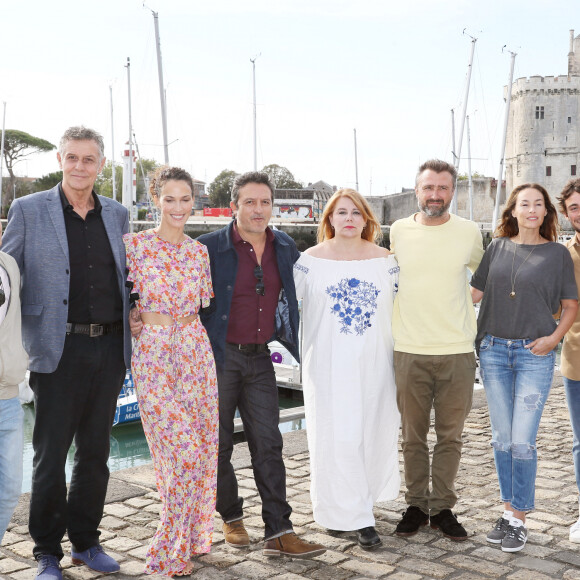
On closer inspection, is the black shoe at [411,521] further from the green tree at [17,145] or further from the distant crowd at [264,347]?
the green tree at [17,145]

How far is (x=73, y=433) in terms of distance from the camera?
379 centimetres

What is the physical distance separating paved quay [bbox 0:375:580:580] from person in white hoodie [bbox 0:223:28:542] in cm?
63

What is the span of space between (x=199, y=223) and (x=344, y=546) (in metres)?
43.3

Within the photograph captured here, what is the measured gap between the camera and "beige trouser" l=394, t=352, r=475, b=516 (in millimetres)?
4398

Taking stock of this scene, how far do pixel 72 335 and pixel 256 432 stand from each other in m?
1.19

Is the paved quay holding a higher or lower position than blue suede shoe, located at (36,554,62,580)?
lower

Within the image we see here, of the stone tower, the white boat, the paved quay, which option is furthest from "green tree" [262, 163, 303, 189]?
the paved quay

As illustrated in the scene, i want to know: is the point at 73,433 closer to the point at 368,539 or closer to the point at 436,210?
the point at 368,539

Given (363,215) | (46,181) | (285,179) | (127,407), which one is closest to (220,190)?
(285,179)

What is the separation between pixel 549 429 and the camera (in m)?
7.02

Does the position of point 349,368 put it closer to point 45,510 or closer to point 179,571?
point 179,571

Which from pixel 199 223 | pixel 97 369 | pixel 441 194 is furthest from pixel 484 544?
pixel 199 223

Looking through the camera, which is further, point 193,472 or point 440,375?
point 440,375

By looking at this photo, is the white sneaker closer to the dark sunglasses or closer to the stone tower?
the dark sunglasses
